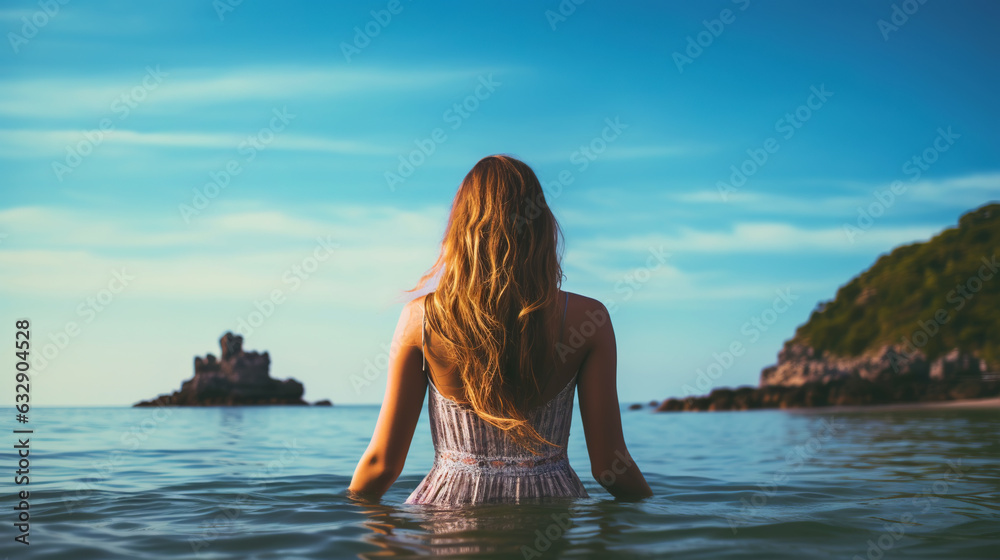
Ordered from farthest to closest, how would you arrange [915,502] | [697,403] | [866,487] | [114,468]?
[697,403]
[114,468]
[866,487]
[915,502]

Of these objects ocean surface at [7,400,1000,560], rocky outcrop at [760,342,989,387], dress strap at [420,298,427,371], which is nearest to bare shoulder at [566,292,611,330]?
dress strap at [420,298,427,371]

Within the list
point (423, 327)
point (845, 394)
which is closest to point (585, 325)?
point (423, 327)

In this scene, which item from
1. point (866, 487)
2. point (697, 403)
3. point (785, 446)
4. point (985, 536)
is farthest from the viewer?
point (697, 403)

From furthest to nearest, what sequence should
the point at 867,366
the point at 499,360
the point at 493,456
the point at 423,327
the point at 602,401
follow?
the point at 867,366
the point at 493,456
the point at 602,401
the point at 423,327
the point at 499,360

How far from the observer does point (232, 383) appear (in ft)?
229

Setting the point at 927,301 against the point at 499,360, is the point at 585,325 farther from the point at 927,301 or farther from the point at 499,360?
the point at 927,301

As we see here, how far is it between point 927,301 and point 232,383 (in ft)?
223

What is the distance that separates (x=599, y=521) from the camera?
3389 mm

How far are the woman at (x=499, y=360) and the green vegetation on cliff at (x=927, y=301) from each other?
193 ft

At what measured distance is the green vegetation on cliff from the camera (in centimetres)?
5384

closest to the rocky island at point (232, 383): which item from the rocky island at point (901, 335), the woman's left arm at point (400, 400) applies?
the rocky island at point (901, 335)

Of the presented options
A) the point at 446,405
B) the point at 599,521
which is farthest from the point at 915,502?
the point at 446,405

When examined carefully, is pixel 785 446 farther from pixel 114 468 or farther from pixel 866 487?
pixel 114 468

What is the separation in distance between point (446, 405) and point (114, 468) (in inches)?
237
